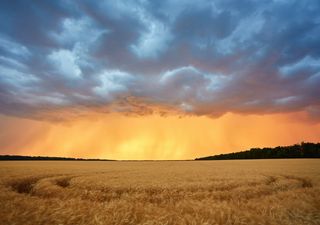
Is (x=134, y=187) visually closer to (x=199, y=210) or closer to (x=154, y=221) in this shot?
(x=199, y=210)

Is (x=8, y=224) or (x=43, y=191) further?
(x=43, y=191)

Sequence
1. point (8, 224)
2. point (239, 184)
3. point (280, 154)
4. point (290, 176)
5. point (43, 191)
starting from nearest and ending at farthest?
point (8, 224), point (43, 191), point (239, 184), point (290, 176), point (280, 154)

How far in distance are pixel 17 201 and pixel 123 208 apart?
4.36 meters

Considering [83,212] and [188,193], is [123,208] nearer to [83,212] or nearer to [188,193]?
[83,212]

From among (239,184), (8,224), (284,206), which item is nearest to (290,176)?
(239,184)

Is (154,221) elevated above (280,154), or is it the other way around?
(280,154)

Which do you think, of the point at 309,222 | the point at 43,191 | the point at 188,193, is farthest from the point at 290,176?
the point at 43,191

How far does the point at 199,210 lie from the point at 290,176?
66.4 feet

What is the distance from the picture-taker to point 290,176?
26578 millimetres

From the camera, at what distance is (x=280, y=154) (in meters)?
106

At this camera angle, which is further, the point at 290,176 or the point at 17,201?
→ the point at 290,176

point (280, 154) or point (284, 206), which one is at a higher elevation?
point (280, 154)

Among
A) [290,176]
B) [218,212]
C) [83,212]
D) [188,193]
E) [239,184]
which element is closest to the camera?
[83,212]

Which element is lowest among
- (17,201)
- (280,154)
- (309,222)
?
(309,222)
